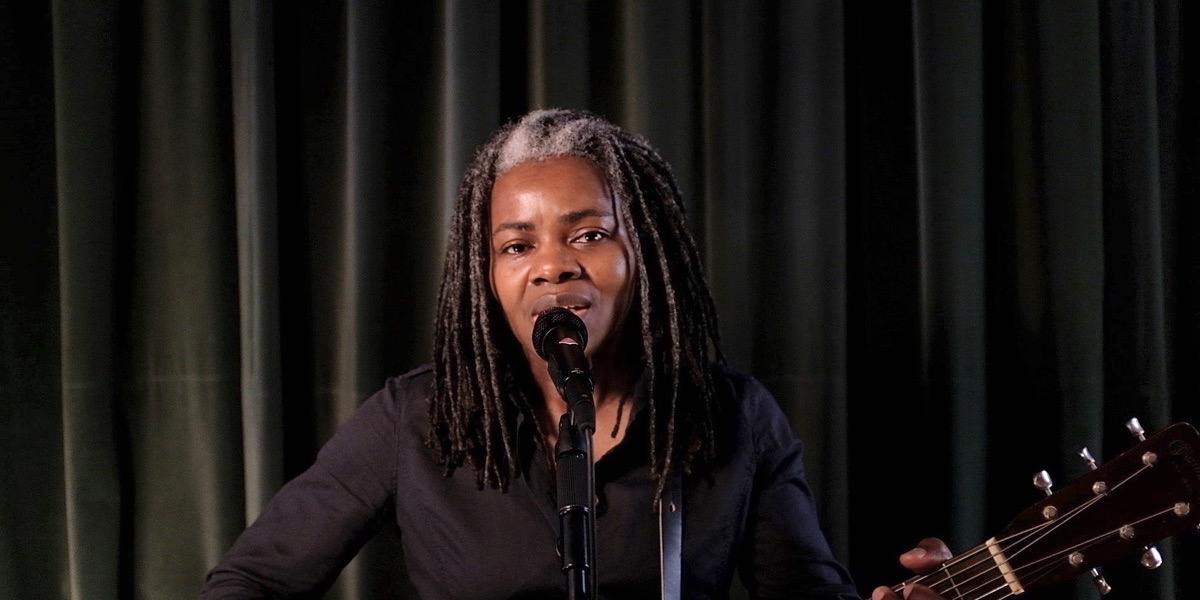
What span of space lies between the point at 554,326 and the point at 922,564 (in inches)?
28.1

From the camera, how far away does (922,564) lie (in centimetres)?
148

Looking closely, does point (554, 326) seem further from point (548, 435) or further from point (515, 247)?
point (548, 435)

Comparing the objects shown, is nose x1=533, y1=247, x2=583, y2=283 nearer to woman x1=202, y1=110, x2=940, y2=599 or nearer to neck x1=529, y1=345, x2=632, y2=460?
woman x1=202, y1=110, x2=940, y2=599

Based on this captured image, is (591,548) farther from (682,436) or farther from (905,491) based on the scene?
(905,491)

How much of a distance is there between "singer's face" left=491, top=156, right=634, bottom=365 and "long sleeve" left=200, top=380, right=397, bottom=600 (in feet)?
1.17

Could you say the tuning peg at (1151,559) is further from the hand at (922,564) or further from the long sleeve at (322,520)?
the long sleeve at (322,520)

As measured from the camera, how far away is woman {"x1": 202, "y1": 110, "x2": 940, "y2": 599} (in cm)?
161

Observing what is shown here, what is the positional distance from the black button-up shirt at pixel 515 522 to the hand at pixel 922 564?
0.71 ft

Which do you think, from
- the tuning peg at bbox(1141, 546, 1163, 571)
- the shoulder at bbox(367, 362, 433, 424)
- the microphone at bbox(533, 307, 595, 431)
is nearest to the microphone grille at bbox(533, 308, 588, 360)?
the microphone at bbox(533, 307, 595, 431)

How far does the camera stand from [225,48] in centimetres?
204

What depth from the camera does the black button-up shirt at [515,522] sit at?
1628 mm

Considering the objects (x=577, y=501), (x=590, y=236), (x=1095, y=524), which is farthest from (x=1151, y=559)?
(x=590, y=236)

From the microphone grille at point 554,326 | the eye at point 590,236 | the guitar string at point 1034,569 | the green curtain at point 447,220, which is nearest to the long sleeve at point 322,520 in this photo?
the green curtain at point 447,220

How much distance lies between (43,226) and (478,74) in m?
0.99
